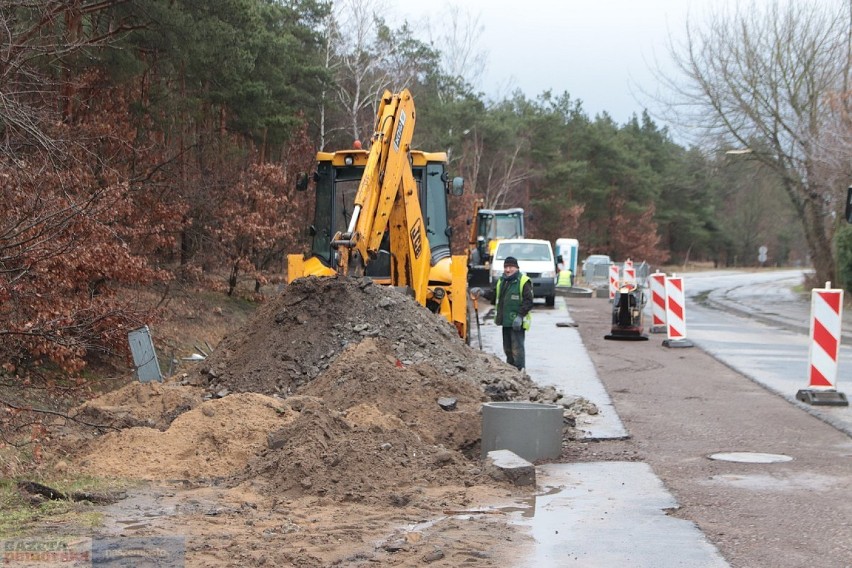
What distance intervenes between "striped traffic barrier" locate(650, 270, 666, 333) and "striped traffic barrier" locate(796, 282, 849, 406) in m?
8.87

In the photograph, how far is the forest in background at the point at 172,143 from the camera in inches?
433

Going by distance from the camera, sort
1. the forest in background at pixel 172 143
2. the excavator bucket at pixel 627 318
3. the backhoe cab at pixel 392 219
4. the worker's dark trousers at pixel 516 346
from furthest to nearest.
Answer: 1. the excavator bucket at pixel 627 318
2. the worker's dark trousers at pixel 516 346
3. the backhoe cab at pixel 392 219
4. the forest in background at pixel 172 143

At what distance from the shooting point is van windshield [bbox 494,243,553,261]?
34812 millimetres

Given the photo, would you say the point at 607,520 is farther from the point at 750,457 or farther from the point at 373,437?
the point at 750,457

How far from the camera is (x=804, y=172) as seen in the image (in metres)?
42.9

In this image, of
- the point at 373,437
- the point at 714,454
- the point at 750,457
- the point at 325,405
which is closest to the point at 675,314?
the point at 714,454

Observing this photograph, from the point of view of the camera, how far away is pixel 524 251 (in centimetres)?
3512

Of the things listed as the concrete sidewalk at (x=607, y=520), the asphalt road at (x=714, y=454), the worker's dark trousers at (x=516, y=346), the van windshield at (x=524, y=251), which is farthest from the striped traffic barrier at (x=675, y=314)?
the van windshield at (x=524, y=251)

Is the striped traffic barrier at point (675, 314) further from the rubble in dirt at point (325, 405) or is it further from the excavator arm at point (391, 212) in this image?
the rubble in dirt at point (325, 405)

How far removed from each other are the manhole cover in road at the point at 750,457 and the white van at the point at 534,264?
23.1 meters

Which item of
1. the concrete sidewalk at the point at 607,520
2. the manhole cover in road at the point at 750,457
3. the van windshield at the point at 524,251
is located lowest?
the concrete sidewalk at the point at 607,520

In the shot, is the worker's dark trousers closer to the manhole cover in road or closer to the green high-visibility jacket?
the green high-visibility jacket

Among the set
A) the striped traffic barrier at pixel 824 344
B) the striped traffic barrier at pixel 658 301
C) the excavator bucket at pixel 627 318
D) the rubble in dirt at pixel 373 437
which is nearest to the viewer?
the rubble in dirt at pixel 373 437

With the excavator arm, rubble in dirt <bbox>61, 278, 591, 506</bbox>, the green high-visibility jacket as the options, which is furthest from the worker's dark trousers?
the excavator arm
